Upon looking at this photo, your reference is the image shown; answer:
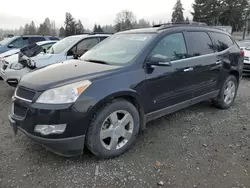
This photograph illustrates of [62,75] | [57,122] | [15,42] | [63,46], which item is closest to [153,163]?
[57,122]

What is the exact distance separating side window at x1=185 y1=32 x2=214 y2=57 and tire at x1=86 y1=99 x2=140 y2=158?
1671 mm

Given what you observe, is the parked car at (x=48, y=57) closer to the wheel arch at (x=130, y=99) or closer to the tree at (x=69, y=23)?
the wheel arch at (x=130, y=99)

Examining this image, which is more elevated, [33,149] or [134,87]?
[134,87]

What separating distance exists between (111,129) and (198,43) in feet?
7.86

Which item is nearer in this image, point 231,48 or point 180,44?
point 180,44

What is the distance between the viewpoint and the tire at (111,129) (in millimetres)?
2691

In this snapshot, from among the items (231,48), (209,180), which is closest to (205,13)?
(231,48)

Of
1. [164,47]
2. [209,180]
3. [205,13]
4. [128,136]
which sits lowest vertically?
[209,180]

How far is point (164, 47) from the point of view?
11.5ft

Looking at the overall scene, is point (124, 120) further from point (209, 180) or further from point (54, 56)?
point (54, 56)

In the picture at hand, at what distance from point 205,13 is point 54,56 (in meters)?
52.1

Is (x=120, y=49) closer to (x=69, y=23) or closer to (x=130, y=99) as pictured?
(x=130, y=99)

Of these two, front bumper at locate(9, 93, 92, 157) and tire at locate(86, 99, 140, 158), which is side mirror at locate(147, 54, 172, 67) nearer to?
tire at locate(86, 99, 140, 158)

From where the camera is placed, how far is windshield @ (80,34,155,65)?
3.29 meters
